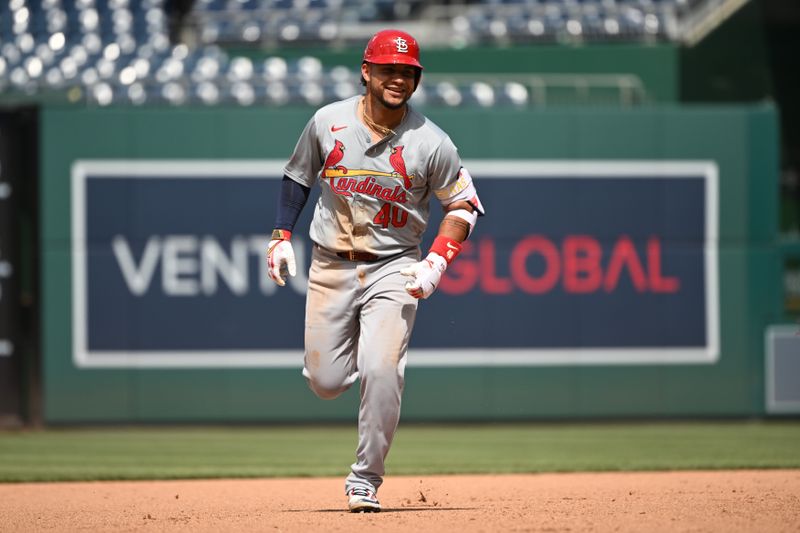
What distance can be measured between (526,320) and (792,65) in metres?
6.27

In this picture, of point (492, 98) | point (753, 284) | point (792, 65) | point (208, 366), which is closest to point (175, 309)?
point (208, 366)

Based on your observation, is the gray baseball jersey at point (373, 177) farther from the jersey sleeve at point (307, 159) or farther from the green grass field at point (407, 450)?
the green grass field at point (407, 450)

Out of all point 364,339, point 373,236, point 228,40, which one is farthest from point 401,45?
point 228,40

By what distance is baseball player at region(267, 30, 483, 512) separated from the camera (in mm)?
5145

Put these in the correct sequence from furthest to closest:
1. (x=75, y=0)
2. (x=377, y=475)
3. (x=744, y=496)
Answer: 1. (x=75, y=0)
2. (x=744, y=496)
3. (x=377, y=475)

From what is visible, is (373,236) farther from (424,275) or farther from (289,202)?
(289,202)

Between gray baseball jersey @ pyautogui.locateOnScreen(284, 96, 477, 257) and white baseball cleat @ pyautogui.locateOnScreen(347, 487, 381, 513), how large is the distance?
98 centimetres

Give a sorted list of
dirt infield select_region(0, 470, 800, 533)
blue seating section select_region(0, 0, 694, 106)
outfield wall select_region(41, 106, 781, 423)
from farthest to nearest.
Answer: blue seating section select_region(0, 0, 694, 106) < outfield wall select_region(41, 106, 781, 423) < dirt infield select_region(0, 470, 800, 533)

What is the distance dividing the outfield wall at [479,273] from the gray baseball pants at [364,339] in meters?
5.51

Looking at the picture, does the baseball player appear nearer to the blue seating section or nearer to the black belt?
the black belt

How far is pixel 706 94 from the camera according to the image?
1478 centimetres

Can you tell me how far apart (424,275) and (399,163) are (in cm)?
47

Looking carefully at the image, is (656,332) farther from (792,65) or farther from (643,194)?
(792,65)

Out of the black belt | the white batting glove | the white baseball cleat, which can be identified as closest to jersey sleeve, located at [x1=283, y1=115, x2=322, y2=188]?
the black belt
